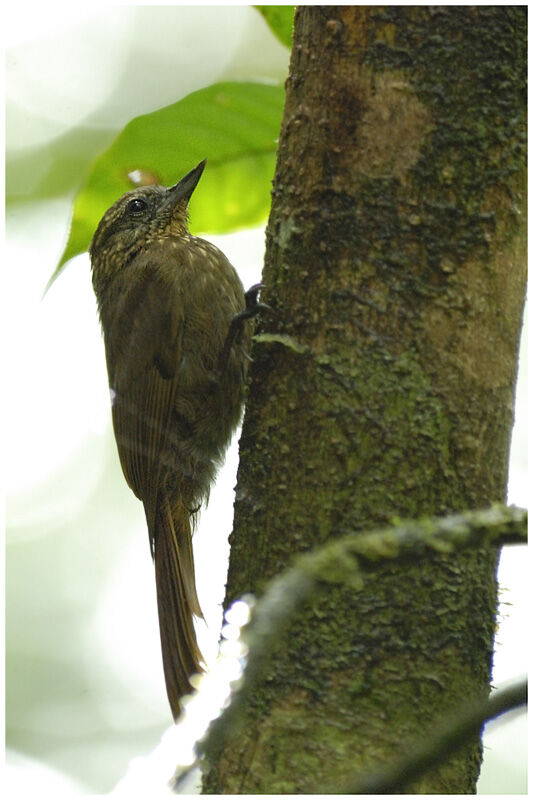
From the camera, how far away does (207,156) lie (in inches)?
84.5

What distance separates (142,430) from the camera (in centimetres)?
295

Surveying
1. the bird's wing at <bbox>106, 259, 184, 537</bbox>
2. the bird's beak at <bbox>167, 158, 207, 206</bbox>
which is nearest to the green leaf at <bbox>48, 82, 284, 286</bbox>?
the bird's wing at <bbox>106, 259, 184, 537</bbox>

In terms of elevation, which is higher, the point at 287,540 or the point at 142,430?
the point at 142,430

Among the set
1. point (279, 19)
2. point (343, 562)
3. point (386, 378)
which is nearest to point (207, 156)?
point (279, 19)

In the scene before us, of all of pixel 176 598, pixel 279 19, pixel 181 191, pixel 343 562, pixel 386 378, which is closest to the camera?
pixel 343 562

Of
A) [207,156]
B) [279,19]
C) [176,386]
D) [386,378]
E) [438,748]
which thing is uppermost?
[279,19]

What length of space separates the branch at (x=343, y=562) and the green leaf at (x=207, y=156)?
1349 millimetres

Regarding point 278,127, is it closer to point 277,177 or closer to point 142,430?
point 277,177

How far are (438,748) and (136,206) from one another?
2.81 meters

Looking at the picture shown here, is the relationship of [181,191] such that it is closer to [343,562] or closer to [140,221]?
[140,221]

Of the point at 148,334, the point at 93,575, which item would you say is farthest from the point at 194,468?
the point at 93,575

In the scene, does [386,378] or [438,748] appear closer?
[438,748]

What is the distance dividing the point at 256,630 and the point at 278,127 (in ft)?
5.20

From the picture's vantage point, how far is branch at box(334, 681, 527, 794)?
85 cm
